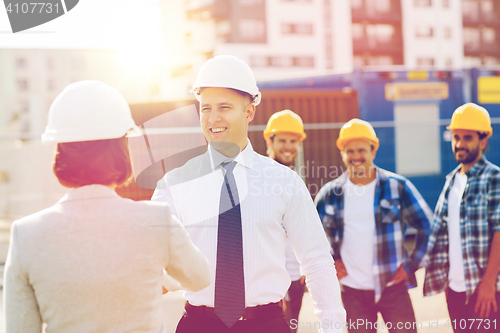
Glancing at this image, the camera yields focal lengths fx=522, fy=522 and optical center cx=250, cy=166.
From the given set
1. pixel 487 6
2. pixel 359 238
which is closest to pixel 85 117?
pixel 359 238

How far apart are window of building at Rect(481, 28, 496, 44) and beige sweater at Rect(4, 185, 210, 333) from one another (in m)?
60.4

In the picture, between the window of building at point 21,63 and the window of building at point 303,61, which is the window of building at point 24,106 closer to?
the window of building at point 21,63

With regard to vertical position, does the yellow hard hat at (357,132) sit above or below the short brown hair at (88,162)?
below

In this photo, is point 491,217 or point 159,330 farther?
point 491,217

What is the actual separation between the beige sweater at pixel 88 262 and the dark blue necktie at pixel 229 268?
1.89 feet

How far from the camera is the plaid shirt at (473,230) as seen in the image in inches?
147

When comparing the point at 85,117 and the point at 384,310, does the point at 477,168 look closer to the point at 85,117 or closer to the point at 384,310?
the point at 384,310

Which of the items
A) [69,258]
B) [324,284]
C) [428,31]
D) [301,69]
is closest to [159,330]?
[69,258]

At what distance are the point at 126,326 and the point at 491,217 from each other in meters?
2.96

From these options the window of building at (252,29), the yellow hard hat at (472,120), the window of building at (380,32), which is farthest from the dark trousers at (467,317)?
the window of building at (380,32)

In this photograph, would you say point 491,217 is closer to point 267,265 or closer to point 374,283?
point 374,283

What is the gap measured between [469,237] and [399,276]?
1.89 feet

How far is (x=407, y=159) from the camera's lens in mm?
9227

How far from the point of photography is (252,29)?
49156 millimetres
